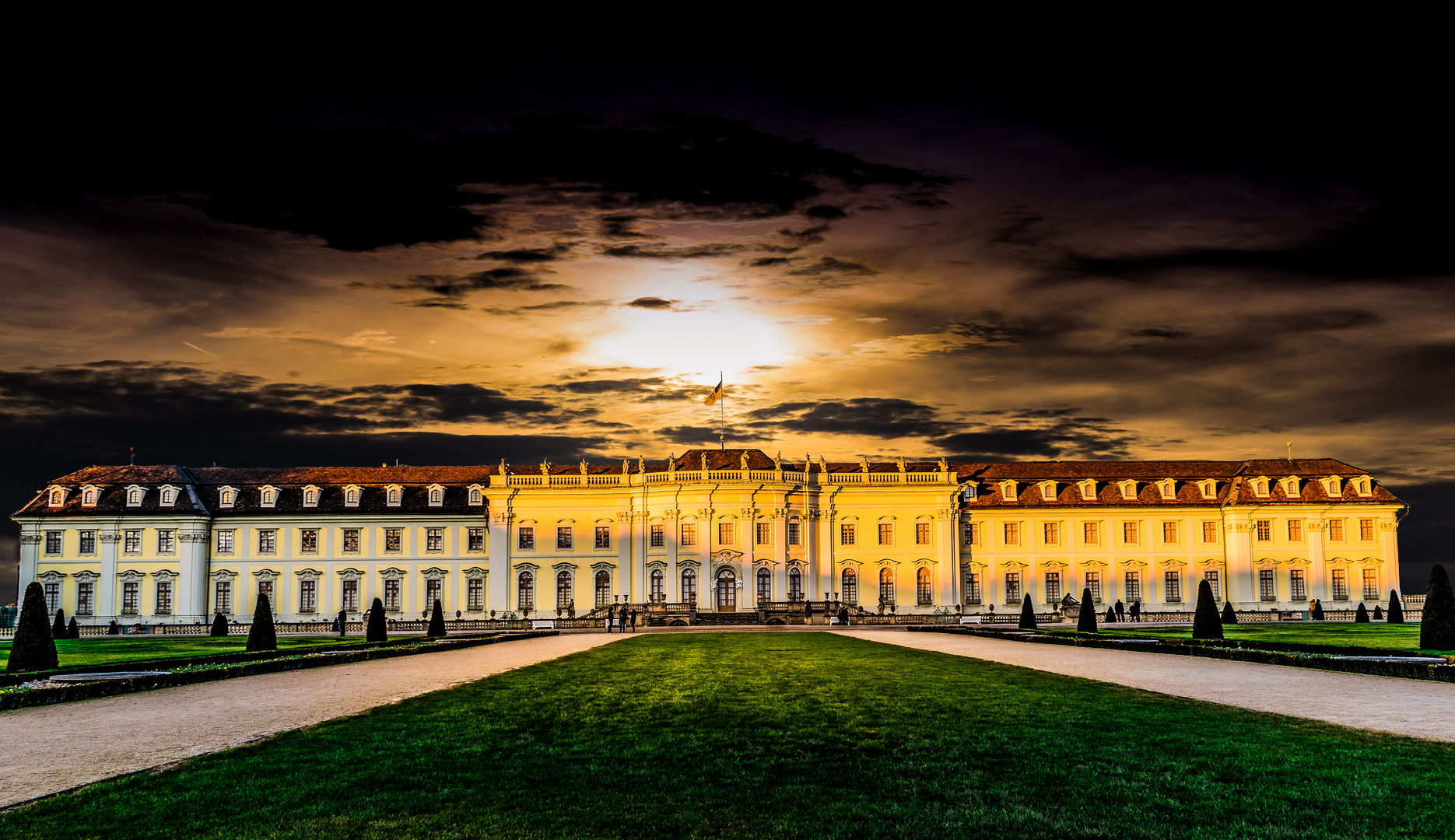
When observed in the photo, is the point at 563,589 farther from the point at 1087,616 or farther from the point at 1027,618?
the point at 1087,616

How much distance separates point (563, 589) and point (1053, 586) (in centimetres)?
3044

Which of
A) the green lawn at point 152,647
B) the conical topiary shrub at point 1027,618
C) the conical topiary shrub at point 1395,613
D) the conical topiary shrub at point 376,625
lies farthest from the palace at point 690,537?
the conical topiary shrub at point 376,625

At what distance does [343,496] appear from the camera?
68062mm

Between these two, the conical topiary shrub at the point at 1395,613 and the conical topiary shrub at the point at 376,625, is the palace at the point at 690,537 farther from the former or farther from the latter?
the conical topiary shrub at the point at 376,625

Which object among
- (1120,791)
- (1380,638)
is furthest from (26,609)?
(1380,638)

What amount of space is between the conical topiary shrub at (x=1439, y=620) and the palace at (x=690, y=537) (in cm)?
3268

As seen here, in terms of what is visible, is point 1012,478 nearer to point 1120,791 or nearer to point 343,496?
point 343,496

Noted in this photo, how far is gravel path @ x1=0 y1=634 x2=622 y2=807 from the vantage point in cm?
1231

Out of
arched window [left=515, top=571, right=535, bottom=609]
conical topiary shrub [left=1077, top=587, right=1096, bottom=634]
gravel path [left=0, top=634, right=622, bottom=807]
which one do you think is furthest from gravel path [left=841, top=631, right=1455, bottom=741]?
arched window [left=515, top=571, right=535, bottom=609]

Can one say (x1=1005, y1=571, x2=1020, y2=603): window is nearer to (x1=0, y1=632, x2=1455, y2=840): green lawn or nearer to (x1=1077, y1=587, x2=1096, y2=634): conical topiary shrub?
(x1=1077, y1=587, x2=1096, y2=634): conical topiary shrub

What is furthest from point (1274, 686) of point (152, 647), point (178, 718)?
point (152, 647)

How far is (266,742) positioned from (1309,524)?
68.8 metres

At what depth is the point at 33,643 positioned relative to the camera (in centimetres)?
2636

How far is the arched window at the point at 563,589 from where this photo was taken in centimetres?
6762
